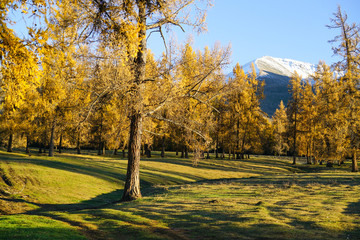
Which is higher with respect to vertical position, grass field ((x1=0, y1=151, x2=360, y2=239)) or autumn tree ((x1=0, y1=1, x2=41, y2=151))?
autumn tree ((x1=0, y1=1, x2=41, y2=151))

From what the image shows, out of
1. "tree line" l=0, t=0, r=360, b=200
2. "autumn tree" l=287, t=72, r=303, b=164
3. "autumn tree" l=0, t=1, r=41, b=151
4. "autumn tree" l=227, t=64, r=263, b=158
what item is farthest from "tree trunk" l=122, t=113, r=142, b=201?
"autumn tree" l=287, t=72, r=303, b=164

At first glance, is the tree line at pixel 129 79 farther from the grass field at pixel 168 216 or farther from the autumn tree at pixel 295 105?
the autumn tree at pixel 295 105

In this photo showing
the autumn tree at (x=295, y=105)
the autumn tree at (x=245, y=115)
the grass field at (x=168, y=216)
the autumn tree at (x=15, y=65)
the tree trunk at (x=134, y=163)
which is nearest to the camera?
the autumn tree at (x=15, y=65)

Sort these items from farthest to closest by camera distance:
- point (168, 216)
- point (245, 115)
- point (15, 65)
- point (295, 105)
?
point (295, 105), point (245, 115), point (168, 216), point (15, 65)

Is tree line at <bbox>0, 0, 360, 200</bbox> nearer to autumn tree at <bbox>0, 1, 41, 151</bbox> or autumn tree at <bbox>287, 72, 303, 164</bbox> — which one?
autumn tree at <bbox>0, 1, 41, 151</bbox>

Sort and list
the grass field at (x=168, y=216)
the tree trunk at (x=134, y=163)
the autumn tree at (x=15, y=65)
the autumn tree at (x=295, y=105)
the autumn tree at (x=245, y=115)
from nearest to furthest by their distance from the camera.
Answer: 1. the autumn tree at (x=15, y=65)
2. the grass field at (x=168, y=216)
3. the tree trunk at (x=134, y=163)
4. the autumn tree at (x=245, y=115)
5. the autumn tree at (x=295, y=105)

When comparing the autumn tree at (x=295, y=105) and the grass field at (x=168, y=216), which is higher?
the autumn tree at (x=295, y=105)

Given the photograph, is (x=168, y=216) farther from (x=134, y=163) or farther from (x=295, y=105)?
(x=295, y=105)

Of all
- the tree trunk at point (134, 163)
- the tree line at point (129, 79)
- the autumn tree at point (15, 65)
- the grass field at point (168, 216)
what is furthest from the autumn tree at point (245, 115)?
the autumn tree at point (15, 65)

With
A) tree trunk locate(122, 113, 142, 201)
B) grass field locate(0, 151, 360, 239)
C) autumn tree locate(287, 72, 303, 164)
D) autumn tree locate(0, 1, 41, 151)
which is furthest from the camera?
autumn tree locate(287, 72, 303, 164)

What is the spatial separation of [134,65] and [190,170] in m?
20.4

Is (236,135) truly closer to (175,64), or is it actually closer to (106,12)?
(175,64)

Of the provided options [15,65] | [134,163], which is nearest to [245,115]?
[134,163]

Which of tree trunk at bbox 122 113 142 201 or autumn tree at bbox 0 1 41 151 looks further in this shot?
tree trunk at bbox 122 113 142 201
